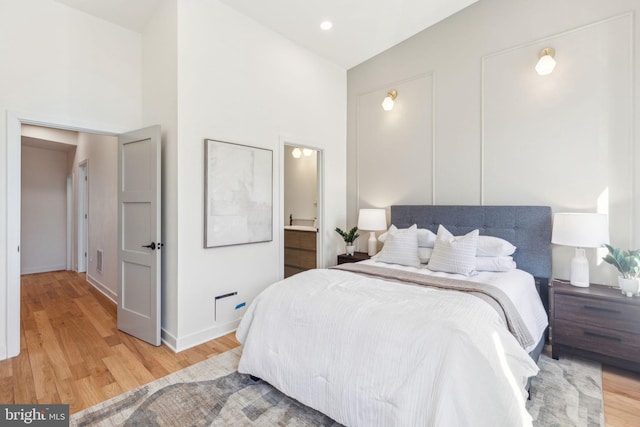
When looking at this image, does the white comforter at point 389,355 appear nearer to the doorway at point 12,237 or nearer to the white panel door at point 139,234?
the white panel door at point 139,234

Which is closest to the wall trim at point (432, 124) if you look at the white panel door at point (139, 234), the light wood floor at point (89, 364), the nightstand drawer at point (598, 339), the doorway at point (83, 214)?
the nightstand drawer at point (598, 339)

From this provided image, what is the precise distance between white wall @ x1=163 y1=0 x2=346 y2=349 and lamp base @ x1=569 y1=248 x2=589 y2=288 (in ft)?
9.35

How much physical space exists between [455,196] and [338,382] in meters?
2.57

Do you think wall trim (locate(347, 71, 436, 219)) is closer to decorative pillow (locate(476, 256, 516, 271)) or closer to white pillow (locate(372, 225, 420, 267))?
white pillow (locate(372, 225, 420, 267))

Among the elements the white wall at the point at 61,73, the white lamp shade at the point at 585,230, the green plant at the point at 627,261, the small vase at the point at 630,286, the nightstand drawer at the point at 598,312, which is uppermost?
the white wall at the point at 61,73

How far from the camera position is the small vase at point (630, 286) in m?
2.21

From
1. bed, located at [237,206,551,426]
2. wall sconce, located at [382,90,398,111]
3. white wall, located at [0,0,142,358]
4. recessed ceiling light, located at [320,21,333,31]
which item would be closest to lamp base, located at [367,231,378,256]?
bed, located at [237,206,551,426]

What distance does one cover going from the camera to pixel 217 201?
9.64ft

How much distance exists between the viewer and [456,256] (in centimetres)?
264

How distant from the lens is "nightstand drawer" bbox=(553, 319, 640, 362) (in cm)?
218

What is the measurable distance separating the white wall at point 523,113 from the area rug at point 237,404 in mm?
1104

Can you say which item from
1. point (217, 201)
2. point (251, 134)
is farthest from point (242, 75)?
point (217, 201)

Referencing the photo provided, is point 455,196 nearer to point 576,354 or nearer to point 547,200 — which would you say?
point 547,200

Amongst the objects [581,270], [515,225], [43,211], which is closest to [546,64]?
[515,225]
